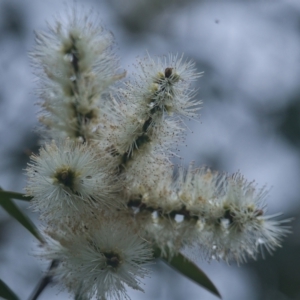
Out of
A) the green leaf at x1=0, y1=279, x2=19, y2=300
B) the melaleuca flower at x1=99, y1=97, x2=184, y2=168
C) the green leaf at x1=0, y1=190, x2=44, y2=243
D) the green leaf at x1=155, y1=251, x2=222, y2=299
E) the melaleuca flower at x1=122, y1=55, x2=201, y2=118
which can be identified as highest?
the melaleuca flower at x1=122, y1=55, x2=201, y2=118

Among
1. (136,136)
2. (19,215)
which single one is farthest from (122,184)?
(19,215)

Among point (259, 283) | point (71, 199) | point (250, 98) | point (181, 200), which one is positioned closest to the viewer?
point (71, 199)

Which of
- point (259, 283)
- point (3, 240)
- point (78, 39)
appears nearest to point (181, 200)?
point (78, 39)

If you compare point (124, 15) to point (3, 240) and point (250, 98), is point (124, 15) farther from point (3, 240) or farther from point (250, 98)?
point (3, 240)

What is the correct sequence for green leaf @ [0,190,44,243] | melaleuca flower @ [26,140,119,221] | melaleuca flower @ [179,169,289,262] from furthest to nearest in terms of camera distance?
1. green leaf @ [0,190,44,243]
2. melaleuca flower @ [179,169,289,262]
3. melaleuca flower @ [26,140,119,221]

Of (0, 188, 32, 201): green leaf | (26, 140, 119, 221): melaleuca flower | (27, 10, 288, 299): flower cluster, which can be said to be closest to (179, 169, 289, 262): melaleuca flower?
(27, 10, 288, 299): flower cluster

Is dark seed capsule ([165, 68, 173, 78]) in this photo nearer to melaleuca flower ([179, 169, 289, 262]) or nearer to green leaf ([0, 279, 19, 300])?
melaleuca flower ([179, 169, 289, 262])

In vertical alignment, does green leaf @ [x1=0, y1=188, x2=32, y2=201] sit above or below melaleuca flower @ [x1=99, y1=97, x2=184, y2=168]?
below
